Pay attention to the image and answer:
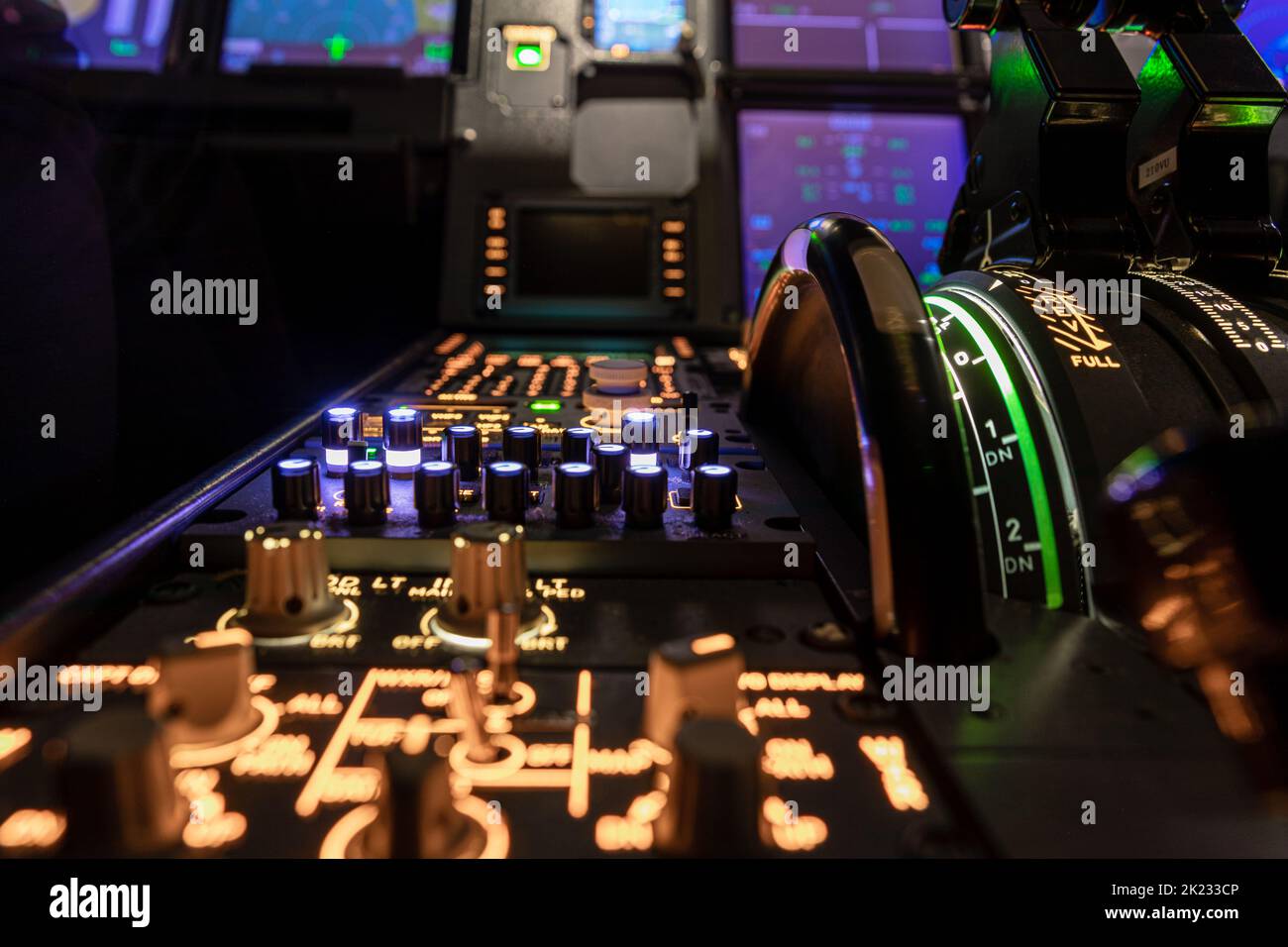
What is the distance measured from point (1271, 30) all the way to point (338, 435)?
2.22 meters

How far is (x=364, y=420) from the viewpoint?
1.23m

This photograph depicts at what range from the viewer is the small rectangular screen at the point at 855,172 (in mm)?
2424

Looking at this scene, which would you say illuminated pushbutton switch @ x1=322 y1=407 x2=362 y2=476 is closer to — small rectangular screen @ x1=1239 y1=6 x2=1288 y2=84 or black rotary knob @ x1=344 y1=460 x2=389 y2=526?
black rotary knob @ x1=344 y1=460 x2=389 y2=526

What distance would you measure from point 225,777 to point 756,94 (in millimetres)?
2425

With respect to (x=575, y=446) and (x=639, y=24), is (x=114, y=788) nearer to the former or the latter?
(x=575, y=446)

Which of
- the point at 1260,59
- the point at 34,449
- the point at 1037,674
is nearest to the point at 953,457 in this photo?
the point at 1037,674

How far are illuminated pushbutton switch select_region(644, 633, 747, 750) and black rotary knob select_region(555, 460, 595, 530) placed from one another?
0.96ft

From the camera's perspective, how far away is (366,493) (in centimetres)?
82

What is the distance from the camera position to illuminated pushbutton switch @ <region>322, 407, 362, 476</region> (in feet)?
3.35

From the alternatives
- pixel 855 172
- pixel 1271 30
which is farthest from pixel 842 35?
pixel 1271 30

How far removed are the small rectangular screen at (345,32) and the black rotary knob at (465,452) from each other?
204cm

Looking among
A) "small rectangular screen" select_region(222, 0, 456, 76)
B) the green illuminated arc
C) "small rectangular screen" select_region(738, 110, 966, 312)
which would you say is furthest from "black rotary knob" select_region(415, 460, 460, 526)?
"small rectangular screen" select_region(222, 0, 456, 76)

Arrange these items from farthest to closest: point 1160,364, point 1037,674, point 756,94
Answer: point 756,94, point 1160,364, point 1037,674
